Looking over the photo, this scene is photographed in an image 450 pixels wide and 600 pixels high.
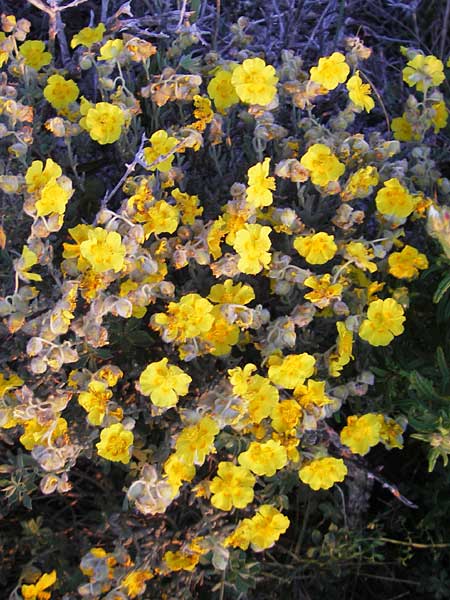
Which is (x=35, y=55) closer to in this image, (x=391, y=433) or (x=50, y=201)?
(x=50, y=201)

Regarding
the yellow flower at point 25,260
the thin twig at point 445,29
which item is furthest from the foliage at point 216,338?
the thin twig at point 445,29

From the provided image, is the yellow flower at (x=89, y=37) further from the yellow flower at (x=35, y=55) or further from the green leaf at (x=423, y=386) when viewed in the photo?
the green leaf at (x=423, y=386)

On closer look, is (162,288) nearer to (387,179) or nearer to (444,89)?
(387,179)

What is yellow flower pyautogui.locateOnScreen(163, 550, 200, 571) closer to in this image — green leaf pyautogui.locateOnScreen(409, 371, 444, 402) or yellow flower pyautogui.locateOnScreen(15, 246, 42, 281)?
green leaf pyautogui.locateOnScreen(409, 371, 444, 402)

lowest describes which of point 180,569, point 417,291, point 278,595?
point 278,595

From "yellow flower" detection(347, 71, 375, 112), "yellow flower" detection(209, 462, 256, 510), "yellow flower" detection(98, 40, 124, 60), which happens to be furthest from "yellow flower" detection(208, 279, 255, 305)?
"yellow flower" detection(98, 40, 124, 60)

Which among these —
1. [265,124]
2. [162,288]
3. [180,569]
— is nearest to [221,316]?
[162,288]
